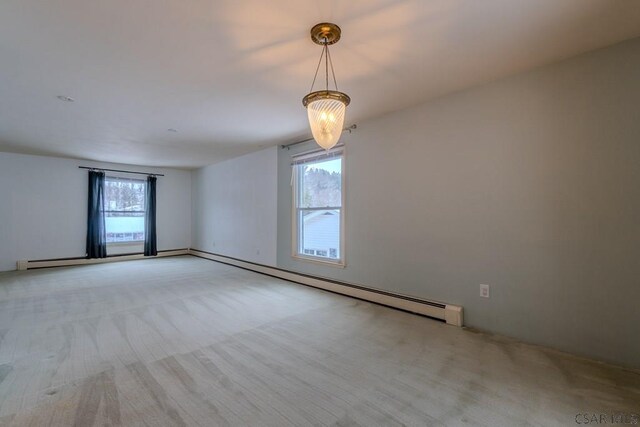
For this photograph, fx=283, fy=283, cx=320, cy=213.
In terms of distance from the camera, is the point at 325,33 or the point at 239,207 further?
the point at 239,207

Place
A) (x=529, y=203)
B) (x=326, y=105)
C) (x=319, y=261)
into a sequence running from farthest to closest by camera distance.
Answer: (x=319, y=261)
(x=529, y=203)
(x=326, y=105)

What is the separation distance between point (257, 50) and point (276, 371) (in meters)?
2.39

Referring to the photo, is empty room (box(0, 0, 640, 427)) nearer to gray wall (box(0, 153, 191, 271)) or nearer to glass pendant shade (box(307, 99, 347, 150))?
A: glass pendant shade (box(307, 99, 347, 150))

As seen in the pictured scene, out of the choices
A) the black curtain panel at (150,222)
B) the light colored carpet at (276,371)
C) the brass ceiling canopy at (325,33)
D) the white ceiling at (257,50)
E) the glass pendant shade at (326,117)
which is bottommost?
the light colored carpet at (276,371)

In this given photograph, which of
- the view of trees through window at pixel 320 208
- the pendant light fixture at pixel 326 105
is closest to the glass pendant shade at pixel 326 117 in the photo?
the pendant light fixture at pixel 326 105

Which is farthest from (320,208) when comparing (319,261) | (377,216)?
(377,216)

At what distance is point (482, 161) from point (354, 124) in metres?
1.70

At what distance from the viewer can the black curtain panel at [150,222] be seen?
23.4ft

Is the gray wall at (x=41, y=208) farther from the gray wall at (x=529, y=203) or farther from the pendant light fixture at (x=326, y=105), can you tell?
the pendant light fixture at (x=326, y=105)

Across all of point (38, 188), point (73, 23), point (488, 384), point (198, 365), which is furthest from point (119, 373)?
point (38, 188)

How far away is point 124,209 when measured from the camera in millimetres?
6891

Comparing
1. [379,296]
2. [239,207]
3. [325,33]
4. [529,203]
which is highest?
[325,33]

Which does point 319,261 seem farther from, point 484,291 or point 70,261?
point 70,261

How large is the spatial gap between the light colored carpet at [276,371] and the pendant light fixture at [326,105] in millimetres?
1658
